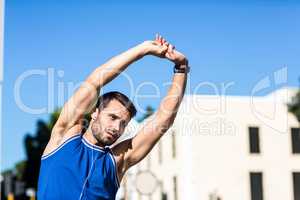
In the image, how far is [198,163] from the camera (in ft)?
→ 83.8

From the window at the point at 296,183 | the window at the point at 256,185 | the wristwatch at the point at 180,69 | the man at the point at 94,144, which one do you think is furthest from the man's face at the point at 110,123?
the window at the point at 296,183

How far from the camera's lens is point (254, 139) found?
2688 cm

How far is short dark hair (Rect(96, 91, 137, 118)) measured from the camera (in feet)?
8.08

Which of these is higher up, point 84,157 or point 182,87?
point 182,87

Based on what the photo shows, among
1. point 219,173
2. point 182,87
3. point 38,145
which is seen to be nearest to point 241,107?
point 219,173

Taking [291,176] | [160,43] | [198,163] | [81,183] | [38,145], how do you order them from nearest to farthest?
1. [81,183]
2. [160,43]
3. [198,163]
4. [291,176]
5. [38,145]

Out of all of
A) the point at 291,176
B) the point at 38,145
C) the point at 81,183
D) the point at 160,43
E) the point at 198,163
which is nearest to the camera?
the point at 81,183

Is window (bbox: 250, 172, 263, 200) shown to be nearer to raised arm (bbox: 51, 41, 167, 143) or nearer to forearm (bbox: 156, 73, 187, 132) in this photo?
forearm (bbox: 156, 73, 187, 132)

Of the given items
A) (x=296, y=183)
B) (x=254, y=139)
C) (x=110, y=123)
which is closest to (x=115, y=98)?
(x=110, y=123)

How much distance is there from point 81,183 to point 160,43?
61 cm

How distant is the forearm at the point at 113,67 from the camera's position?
243 cm

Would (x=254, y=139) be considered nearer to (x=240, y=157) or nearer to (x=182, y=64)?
(x=240, y=157)

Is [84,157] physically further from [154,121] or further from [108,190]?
[154,121]

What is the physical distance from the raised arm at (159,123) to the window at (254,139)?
24.4 metres
